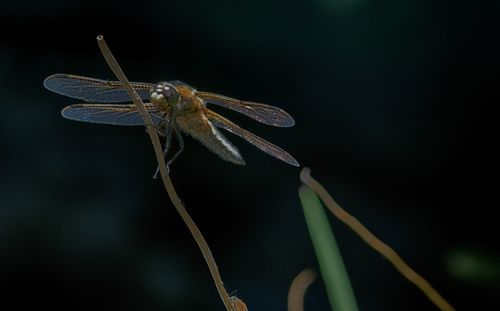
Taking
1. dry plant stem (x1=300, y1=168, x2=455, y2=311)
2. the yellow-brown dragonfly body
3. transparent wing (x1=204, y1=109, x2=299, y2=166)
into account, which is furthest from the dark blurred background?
dry plant stem (x1=300, y1=168, x2=455, y2=311)

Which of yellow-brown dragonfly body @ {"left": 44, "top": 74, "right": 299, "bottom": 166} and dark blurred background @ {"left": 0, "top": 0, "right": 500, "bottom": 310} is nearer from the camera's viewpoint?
yellow-brown dragonfly body @ {"left": 44, "top": 74, "right": 299, "bottom": 166}

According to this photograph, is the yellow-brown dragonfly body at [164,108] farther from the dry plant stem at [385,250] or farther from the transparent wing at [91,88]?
the dry plant stem at [385,250]

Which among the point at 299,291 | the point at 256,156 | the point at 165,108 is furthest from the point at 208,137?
the point at 256,156

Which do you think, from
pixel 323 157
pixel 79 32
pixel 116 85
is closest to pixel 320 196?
pixel 116 85

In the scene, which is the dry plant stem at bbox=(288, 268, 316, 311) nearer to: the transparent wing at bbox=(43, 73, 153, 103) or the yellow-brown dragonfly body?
the yellow-brown dragonfly body

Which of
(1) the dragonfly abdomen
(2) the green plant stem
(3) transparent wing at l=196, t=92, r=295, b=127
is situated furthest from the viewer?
(3) transparent wing at l=196, t=92, r=295, b=127

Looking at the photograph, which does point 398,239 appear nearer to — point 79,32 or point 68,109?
point 79,32

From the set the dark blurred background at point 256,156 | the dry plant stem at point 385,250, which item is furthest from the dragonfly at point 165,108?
the dark blurred background at point 256,156

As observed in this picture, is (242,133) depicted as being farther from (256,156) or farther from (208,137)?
(256,156)
